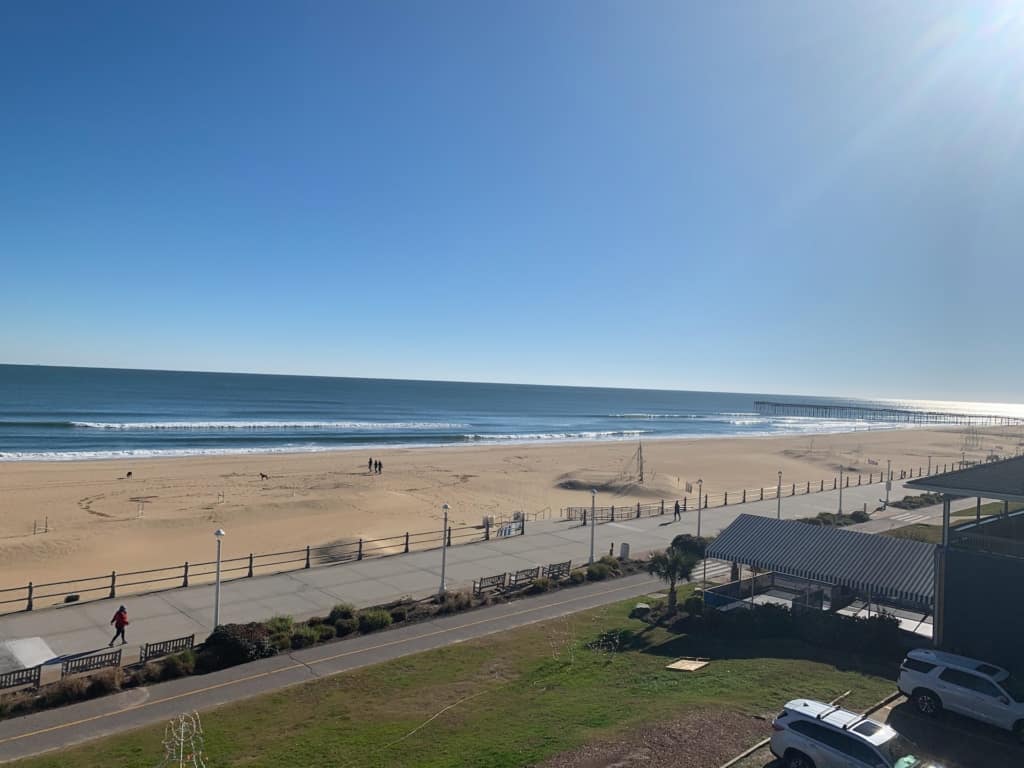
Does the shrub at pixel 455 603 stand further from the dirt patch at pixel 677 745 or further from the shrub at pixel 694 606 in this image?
the dirt patch at pixel 677 745

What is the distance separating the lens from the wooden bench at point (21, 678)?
1398 centimetres

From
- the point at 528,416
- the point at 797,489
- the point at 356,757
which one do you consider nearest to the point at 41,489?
the point at 356,757

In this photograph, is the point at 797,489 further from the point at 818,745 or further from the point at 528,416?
the point at 528,416

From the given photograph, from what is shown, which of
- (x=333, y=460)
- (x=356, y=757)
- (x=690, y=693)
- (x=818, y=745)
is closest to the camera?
(x=818, y=745)

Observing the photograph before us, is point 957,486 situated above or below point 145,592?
above

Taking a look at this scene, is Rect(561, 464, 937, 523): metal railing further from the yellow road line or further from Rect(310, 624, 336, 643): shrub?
Rect(310, 624, 336, 643): shrub

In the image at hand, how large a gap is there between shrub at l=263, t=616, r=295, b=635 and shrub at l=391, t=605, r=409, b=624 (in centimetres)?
280

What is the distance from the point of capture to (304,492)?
1678 inches

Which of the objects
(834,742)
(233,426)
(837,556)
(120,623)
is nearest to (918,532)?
(837,556)

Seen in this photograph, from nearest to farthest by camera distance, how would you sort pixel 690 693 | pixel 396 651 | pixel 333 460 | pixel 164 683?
pixel 690 693, pixel 164 683, pixel 396 651, pixel 333 460

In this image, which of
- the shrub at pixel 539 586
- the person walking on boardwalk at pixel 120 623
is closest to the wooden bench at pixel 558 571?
the shrub at pixel 539 586

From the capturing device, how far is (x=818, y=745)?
9.52 meters

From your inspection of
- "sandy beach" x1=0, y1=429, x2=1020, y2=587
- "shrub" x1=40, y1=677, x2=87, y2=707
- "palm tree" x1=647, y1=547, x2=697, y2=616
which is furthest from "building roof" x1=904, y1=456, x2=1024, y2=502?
"sandy beach" x1=0, y1=429, x2=1020, y2=587

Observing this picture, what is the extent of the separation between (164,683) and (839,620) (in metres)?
15.7
